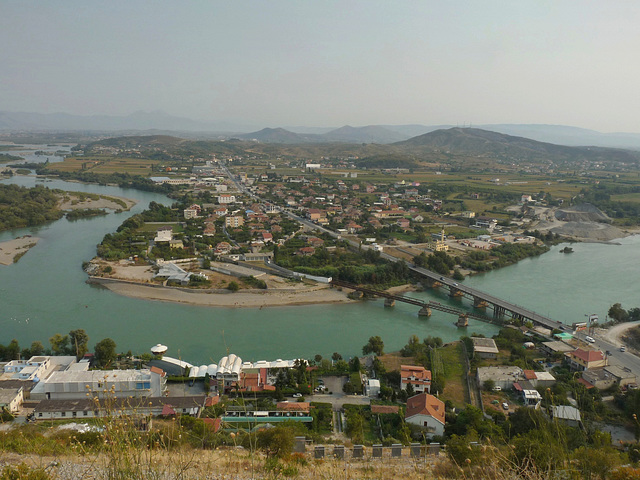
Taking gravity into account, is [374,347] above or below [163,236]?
below

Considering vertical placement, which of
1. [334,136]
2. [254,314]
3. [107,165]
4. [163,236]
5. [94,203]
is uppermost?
[334,136]

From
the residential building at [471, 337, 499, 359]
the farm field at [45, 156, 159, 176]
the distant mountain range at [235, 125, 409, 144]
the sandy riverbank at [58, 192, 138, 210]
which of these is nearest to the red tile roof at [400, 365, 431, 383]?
the residential building at [471, 337, 499, 359]

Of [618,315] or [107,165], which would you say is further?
[107,165]

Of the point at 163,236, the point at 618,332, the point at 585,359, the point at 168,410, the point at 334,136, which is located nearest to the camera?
the point at 168,410

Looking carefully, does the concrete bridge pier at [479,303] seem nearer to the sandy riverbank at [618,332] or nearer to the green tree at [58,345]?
the sandy riverbank at [618,332]

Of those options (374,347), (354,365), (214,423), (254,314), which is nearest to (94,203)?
(254,314)

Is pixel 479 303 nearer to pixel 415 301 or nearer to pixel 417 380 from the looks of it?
pixel 415 301

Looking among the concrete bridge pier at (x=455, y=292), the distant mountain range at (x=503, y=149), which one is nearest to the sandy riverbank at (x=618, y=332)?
the concrete bridge pier at (x=455, y=292)
